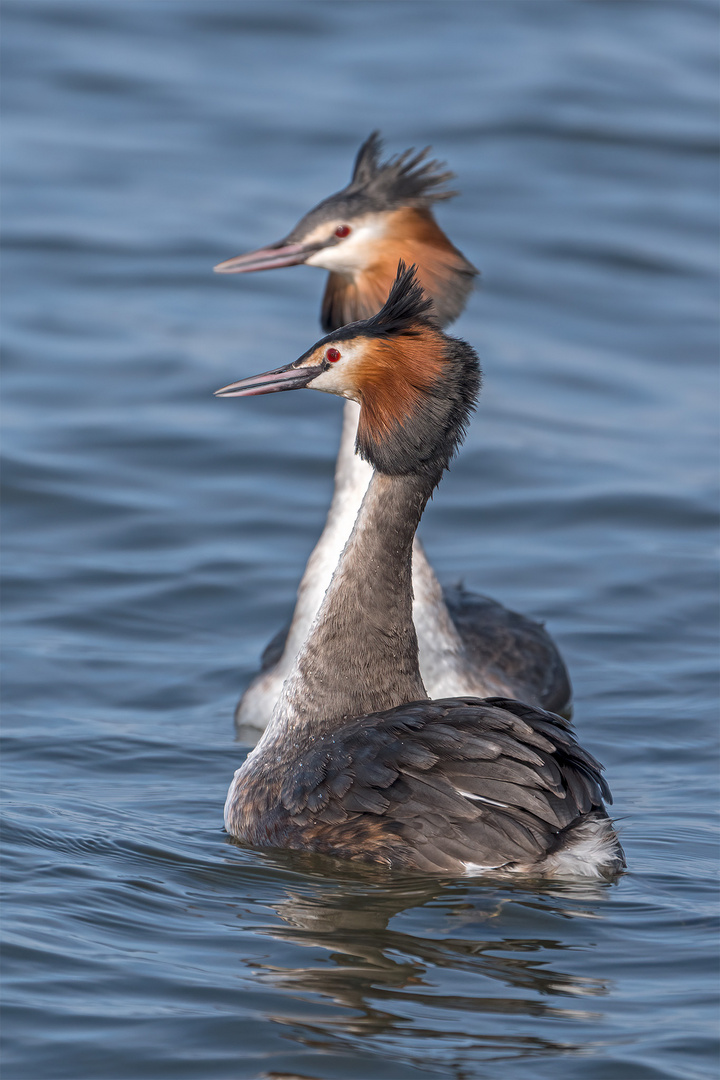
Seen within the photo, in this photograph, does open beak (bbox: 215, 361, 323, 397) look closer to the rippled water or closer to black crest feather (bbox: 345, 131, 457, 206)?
the rippled water

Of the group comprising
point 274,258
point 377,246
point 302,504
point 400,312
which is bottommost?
point 302,504

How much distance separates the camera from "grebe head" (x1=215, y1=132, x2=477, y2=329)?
26.2 ft

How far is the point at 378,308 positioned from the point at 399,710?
107 inches

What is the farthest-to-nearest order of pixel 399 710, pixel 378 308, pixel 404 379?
pixel 378 308 < pixel 404 379 < pixel 399 710

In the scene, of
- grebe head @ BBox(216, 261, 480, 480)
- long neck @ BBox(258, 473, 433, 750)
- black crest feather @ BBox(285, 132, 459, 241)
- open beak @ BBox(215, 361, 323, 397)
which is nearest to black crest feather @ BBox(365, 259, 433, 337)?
grebe head @ BBox(216, 261, 480, 480)

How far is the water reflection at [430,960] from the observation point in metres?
4.56

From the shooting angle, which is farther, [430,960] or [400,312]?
[400,312]

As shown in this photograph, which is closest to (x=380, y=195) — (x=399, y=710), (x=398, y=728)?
(x=399, y=710)

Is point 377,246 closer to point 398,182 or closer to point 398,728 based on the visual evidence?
point 398,182

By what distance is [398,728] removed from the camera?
18.2 feet

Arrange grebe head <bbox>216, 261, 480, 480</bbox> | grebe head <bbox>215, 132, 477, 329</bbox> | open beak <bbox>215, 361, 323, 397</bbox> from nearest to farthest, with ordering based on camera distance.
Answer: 1. grebe head <bbox>216, 261, 480, 480</bbox>
2. open beak <bbox>215, 361, 323, 397</bbox>
3. grebe head <bbox>215, 132, 477, 329</bbox>

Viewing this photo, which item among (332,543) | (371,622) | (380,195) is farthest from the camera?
(380,195)

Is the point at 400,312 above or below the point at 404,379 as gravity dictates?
above

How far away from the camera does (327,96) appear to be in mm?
17281
